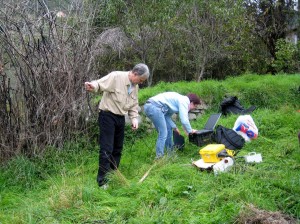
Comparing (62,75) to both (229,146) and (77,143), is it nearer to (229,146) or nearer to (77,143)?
(77,143)

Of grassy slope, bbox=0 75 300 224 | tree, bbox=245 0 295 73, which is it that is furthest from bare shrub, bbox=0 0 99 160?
tree, bbox=245 0 295 73

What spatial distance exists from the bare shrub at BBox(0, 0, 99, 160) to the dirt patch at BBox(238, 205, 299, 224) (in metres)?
3.76

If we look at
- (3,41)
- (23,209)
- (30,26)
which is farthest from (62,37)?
(23,209)

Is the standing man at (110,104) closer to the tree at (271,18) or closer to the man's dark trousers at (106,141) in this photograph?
the man's dark trousers at (106,141)

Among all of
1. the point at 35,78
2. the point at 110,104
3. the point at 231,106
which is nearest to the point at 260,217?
the point at 110,104

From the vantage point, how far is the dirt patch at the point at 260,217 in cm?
383

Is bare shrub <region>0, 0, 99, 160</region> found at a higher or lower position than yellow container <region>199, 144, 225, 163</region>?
higher

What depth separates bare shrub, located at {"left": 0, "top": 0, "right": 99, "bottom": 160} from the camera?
6.36m

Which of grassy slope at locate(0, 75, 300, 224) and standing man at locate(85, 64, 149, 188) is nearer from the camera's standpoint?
grassy slope at locate(0, 75, 300, 224)

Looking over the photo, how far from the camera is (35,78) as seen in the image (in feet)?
21.2

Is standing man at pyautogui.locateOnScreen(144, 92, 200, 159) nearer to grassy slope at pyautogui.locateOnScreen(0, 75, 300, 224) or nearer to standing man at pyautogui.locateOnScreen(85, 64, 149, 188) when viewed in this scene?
grassy slope at pyautogui.locateOnScreen(0, 75, 300, 224)

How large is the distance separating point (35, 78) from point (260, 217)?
4225mm

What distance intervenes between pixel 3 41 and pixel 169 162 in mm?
3189

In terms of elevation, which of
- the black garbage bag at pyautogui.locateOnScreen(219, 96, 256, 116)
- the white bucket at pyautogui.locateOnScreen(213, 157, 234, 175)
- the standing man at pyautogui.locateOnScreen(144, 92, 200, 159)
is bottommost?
the black garbage bag at pyautogui.locateOnScreen(219, 96, 256, 116)
